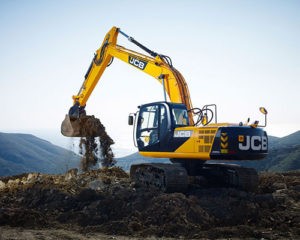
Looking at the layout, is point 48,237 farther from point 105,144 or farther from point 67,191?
point 105,144

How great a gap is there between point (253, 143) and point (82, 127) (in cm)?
728

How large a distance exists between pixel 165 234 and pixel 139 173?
16.0 feet

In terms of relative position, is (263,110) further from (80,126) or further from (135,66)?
(80,126)

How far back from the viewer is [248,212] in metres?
8.99

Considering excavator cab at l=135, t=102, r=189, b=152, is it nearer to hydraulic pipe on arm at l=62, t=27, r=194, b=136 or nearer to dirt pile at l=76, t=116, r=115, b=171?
hydraulic pipe on arm at l=62, t=27, r=194, b=136

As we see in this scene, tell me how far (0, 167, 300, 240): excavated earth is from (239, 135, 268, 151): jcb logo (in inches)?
50.3

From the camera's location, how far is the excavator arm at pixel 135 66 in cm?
1259

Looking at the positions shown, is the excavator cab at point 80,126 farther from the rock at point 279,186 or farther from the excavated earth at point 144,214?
the rock at point 279,186

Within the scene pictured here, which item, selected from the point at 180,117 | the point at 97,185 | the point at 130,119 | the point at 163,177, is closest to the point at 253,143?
the point at 180,117

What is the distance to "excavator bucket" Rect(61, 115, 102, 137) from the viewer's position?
15.0 meters

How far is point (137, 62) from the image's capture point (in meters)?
14.4

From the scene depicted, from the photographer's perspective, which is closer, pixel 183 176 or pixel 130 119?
pixel 183 176

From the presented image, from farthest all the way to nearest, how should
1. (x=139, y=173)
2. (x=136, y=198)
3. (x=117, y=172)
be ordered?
(x=117, y=172) < (x=139, y=173) < (x=136, y=198)

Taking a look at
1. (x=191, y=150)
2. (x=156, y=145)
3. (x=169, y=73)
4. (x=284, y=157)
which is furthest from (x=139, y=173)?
(x=284, y=157)
